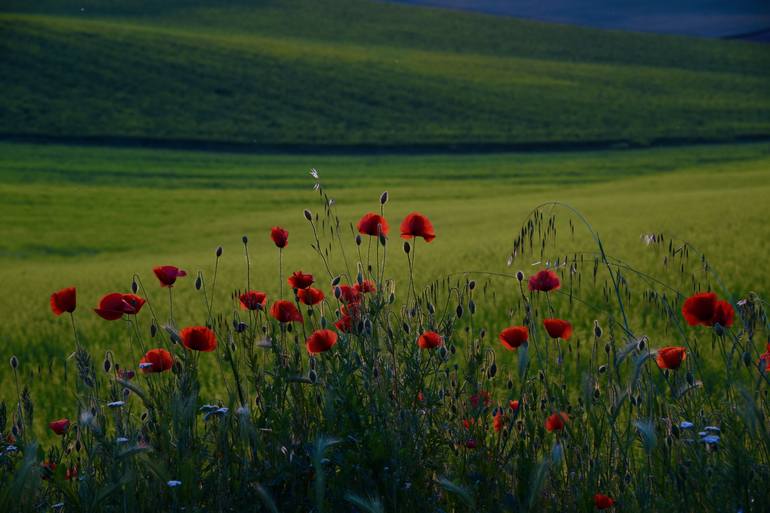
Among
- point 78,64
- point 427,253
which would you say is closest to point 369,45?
point 78,64

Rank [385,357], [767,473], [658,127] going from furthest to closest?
[658,127] < [385,357] < [767,473]

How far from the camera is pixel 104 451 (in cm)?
252

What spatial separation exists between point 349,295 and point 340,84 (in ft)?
127

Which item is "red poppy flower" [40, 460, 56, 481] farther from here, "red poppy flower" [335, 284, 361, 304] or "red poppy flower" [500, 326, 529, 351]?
"red poppy flower" [500, 326, 529, 351]

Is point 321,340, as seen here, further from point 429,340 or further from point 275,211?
point 275,211

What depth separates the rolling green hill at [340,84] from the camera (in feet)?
109

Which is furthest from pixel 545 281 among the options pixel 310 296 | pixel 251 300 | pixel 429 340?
pixel 251 300

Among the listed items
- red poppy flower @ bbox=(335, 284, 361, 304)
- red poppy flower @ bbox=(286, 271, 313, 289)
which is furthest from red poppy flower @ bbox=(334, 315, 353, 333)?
red poppy flower @ bbox=(286, 271, 313, 289)

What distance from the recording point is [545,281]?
8.35 ft

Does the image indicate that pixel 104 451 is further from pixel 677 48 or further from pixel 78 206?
pixel 677 48

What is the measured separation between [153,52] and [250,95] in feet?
25.1

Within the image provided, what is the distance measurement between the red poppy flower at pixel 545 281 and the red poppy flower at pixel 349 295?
0.56 metres

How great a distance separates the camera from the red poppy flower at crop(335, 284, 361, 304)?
8.86ft

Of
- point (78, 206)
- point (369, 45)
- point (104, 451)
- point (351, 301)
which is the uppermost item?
point (369, 45)
